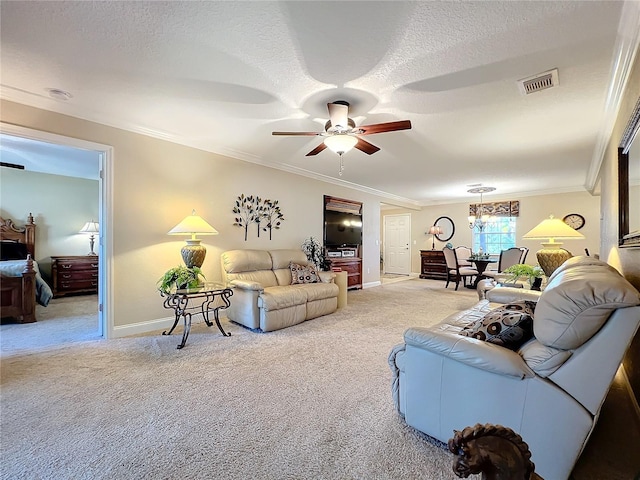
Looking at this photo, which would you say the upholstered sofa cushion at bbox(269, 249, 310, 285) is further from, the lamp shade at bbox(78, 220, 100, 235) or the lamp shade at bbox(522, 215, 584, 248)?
the lamp shade at bbox(78, 220, 100, 235)

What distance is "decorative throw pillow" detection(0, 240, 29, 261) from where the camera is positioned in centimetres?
498

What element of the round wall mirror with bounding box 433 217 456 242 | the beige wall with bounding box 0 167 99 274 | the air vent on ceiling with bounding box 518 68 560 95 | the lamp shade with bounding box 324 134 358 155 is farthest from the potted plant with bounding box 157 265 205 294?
the round wall mirror with bounding box 433 217 456 242

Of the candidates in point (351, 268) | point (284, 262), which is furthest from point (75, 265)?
point (351, 268)

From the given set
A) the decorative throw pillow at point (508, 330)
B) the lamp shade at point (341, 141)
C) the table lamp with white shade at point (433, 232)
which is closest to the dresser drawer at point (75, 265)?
the lamp shade at point (341, 141)

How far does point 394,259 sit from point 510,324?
28.3 ft

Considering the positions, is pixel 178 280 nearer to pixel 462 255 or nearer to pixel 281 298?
pixel 281 298

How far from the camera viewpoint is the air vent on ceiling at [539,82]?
228 centimetres

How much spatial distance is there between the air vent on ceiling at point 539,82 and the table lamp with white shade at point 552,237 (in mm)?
1538

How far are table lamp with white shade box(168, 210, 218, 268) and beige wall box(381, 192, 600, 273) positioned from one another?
7340 millimetres

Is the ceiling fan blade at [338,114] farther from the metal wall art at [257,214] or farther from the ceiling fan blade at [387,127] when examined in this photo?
the metal wall art at [257,214]

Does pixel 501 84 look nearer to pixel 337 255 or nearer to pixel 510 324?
pixel 510 324

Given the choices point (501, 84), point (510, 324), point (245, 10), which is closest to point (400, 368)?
point (510, 324)

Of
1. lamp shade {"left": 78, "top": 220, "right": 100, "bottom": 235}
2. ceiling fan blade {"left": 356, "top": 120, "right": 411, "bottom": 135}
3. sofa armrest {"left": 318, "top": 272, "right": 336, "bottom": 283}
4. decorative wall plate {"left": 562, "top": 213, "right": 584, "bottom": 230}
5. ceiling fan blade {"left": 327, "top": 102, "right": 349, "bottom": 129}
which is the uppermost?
ceiling fan blade {"left": 327, "top": 102, "right": 349, "bottom": 129}

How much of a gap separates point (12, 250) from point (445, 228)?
9915mm
